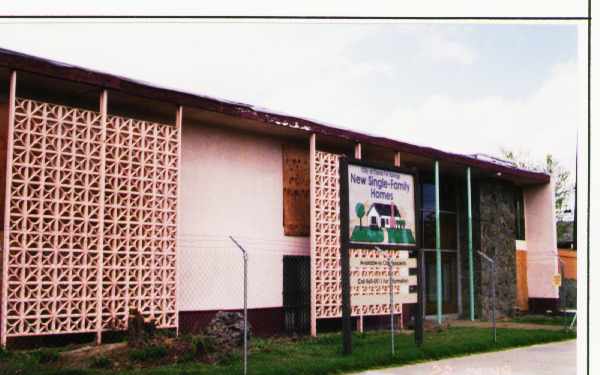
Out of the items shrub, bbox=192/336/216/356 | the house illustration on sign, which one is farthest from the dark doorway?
shrub, bbox=192/336/216/356

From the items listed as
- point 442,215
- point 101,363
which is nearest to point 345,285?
point 101,363

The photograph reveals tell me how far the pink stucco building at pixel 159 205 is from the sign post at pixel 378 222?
0.46 meters

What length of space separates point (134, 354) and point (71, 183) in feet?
10.2

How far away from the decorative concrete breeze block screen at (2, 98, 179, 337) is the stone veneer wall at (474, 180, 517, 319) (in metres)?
12.8

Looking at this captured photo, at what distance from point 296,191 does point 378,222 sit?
4.18 m

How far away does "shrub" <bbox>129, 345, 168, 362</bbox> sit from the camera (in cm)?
1118

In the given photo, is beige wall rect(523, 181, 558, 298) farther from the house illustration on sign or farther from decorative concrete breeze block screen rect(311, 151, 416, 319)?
the house illustration on sign

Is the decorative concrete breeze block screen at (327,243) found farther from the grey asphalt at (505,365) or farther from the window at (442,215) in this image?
the window at (442,215)

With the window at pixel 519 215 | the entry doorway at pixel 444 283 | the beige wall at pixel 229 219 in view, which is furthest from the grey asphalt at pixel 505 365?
the window at pixel 519 215

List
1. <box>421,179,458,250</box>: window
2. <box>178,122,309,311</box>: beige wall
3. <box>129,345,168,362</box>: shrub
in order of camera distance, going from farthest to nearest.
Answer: <box>421,179,458,250</box>: window → <box>178,122,309,311</box>: beige wall → <box>129,345,168,362</box>: shrub

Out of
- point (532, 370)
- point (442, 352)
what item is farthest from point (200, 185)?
point (532, 370)

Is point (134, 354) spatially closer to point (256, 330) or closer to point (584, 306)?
point (256, 330)

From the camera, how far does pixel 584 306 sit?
26.9 feet

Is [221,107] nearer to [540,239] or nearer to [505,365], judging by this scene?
[505,365]
